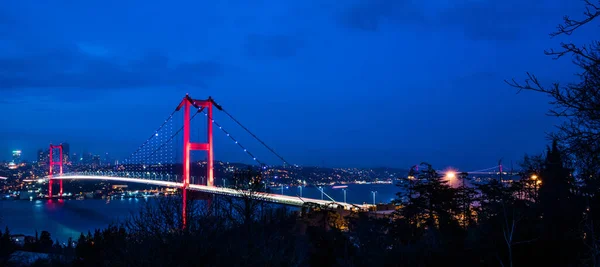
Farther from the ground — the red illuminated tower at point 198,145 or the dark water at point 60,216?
the red illuminated tower at point 198,145

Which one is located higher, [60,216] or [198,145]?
[198,145]

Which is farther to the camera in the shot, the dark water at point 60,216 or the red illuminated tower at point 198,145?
the dark water at point 60,216

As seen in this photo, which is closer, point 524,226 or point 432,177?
point 524,226

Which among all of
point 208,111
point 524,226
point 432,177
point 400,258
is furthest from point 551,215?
point 208,111

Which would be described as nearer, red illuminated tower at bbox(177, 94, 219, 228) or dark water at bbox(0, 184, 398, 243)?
red illuminated tower at bbox(177, 94, 219, 228)

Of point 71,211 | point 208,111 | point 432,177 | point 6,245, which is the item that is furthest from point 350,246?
point 71,211

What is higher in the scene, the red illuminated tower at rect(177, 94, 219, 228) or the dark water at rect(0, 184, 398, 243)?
the red illuminated tower at rect(177, 94, 219, 228)

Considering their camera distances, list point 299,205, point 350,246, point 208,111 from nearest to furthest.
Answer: point 350,246, point 299,205, point 208,111

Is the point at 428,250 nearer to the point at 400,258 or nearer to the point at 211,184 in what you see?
the point at 400,258

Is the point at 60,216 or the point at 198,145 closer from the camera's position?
the point at 198,145

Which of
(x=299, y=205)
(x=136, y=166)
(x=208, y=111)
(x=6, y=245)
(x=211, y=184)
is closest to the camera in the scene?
(x=6, y=245)

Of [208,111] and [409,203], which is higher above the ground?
[208,111]
